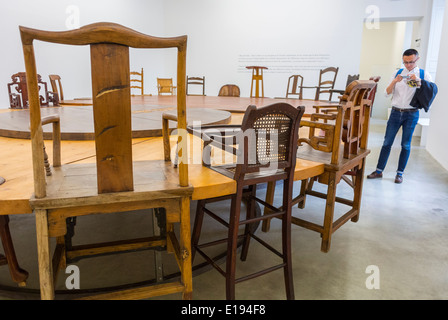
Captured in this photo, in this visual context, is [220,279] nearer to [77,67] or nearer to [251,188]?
[251,188]

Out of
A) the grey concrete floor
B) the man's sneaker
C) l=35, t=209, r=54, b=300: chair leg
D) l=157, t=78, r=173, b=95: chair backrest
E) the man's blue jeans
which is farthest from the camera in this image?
l=157, t=78, r=173, b=95: chair backrest

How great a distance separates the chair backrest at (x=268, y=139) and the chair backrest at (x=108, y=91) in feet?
1.01

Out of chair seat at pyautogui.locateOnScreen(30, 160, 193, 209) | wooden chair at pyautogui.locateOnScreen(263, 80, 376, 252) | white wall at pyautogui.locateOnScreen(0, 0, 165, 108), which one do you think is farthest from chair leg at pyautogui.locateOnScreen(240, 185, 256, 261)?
white wall at pyautogui.locateOnScreen(0, 0, 165, 108)

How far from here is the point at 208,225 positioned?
8.94 feet

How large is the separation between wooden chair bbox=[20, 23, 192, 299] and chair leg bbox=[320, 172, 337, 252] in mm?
1040

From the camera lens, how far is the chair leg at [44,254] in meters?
1.05

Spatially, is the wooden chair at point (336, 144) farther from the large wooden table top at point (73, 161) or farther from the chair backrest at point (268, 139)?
the chair backrest at point (268, 139)

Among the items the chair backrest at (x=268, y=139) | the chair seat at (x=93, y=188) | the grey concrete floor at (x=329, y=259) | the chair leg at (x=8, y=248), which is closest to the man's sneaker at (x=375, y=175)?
the grey concrete floor at (x=329, y=259)

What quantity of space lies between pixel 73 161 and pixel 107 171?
64cm

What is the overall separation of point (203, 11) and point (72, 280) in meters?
8.44

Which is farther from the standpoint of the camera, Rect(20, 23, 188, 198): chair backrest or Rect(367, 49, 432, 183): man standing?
Rect(367, 49, 432, 183): man standing

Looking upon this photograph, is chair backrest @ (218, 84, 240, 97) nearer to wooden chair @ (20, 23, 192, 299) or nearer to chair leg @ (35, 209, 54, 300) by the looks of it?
wooden chair @ (20, 23, 192, 299)

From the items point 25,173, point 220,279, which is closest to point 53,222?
point 25,173

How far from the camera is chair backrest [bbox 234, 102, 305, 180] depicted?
1.33 metres
